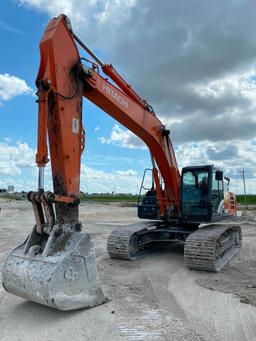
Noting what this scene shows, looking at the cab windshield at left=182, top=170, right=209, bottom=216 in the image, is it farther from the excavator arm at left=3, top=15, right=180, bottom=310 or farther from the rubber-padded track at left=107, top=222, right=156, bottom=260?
the excavator arm at left=3, top=15, right=180, bottom=310

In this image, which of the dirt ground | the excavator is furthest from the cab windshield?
the dirt ground

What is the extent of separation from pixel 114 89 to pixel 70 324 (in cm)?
421

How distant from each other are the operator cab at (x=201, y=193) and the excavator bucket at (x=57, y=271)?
4.17 metres

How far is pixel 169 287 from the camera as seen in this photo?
6.61m

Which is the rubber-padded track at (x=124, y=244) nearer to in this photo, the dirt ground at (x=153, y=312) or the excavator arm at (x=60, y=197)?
the dirt ground at (x=153, y=312)

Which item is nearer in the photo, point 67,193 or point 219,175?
point 67,193

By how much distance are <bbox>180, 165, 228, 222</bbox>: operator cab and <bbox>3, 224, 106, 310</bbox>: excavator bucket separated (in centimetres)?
417

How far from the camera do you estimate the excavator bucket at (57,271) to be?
4.59 meters

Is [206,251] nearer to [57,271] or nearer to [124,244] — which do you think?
[124,244]

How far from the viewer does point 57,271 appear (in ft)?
15.1

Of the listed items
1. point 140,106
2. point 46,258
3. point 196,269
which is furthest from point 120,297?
point 140,106

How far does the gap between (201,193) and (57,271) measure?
5.23m

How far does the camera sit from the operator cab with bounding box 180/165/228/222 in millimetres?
8867

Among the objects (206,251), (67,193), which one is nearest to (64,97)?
(67,193)
